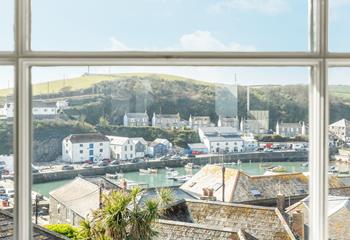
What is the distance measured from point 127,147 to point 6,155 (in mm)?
426

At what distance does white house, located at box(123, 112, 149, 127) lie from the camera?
189 cm

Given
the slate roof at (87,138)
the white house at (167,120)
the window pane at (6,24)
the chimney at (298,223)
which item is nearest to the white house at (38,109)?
the slate roof at (87,138)

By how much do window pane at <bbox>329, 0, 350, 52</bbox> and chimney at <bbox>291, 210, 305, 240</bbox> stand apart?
600 millimetres

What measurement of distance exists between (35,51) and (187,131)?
603mm

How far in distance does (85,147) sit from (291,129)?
2.43 ft

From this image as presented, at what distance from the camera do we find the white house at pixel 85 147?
1.89 metres

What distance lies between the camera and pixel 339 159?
1926 millimetres

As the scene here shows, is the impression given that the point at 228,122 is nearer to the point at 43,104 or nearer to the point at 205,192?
the point at 205,192

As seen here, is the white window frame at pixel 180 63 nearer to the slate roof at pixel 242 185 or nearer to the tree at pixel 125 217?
the slate roof at pixel 242 185

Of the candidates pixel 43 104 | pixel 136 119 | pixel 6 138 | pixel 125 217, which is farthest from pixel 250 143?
pixel 6 138

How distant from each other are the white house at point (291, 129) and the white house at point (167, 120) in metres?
0.36

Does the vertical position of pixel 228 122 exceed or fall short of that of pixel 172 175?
it exceeds it

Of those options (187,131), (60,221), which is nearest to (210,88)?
(187,131)

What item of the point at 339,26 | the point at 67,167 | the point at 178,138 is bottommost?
the point at 67,167
